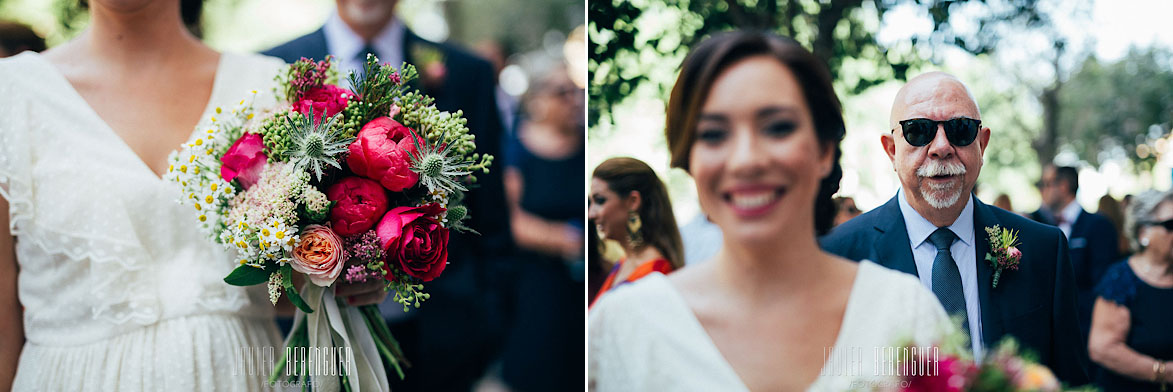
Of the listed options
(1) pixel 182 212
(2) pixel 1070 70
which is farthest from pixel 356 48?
(2) pixel 1070 70

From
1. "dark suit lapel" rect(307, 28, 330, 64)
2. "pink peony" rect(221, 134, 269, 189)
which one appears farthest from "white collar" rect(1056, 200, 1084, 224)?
"dark suit lapel" rect(307, 28, 330, 64)

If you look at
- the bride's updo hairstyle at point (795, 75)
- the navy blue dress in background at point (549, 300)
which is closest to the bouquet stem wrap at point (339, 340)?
the bride's updo hairstyle at point (795, 75)

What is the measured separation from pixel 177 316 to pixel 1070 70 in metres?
3.11

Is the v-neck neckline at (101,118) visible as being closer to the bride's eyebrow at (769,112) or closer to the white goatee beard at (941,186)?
the bride's eyebrow at (769,112)

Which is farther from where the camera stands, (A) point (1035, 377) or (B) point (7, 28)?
(B) point (7, 28)

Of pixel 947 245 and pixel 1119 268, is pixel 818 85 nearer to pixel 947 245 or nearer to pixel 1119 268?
pixel 947 245

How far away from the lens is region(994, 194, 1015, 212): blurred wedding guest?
8.12 ft

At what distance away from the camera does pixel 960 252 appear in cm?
240

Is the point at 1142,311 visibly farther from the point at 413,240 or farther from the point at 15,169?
the point at 15,169

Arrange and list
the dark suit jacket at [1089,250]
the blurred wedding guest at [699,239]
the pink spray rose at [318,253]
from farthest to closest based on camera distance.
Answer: the dark suit jacket at [1089,250]
the blurred wedding guest at [699,239]
the pink spray rose at [318,253]

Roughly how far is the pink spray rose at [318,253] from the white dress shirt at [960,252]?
5.43 ft

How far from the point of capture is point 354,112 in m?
2.22

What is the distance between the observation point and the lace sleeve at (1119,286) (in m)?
3.12

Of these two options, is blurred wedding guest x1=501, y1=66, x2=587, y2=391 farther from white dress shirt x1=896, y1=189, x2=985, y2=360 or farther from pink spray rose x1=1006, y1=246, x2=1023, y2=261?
pink spray rose x1=1006, y1=246, x2=1023, y2=261
